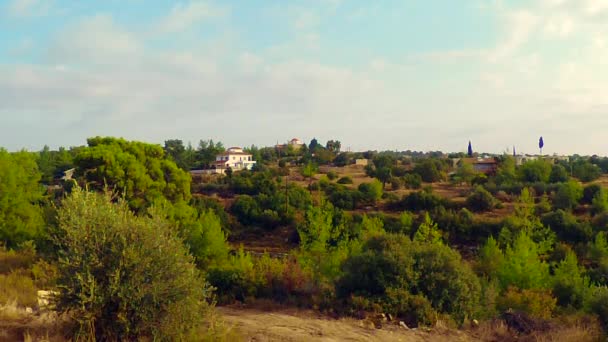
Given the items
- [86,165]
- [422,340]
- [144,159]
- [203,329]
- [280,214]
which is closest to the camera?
[203,329]

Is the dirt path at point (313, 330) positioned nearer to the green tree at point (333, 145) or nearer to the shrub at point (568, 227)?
the shrub at point (568, 227)

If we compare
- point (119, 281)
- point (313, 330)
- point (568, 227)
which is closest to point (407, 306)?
point (313, 330)

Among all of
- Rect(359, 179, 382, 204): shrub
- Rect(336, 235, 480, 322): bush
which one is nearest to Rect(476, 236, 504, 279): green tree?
→ Rect(336, 235, 480, 322): bush

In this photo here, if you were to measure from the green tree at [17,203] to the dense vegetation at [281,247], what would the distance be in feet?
0.22

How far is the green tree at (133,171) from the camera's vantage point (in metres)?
27.1

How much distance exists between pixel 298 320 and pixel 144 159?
2064 centimetres

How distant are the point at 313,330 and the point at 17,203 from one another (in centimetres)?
2198

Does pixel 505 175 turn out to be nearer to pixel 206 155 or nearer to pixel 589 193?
pixel 589 193

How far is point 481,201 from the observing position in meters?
42.4

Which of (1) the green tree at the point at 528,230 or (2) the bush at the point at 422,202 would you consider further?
(2) the bush at the point at 422,202

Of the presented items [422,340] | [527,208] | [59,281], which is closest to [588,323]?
[422,340]

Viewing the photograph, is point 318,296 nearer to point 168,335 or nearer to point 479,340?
point 479,340

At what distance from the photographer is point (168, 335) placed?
7777 millimetres

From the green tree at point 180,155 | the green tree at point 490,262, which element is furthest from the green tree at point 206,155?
the green tree at point 490,262
